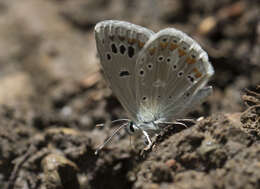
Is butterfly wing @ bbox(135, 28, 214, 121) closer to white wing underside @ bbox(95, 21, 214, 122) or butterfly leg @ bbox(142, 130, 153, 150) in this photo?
white wing underside @ bbox(95, 21, 214, 122)

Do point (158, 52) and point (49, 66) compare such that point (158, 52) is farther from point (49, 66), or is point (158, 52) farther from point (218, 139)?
point (49, 66)

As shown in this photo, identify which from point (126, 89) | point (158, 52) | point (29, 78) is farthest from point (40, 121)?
point (158, 52)

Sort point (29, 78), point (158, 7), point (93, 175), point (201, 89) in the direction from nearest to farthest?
point (201, 89)
point (93, 175)
point (29, 78)
point (158, 7)

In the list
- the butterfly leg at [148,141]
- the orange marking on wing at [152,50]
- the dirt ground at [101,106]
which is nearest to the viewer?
the dirt ground at [101,106]

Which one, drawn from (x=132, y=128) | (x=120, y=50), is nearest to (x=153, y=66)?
(x=120, y=50)

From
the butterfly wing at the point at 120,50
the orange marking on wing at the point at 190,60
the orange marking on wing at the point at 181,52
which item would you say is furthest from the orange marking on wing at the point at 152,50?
the orange marking on wing at the point at 190,60

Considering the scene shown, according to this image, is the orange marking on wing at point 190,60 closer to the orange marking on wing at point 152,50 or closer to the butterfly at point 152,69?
the butterfly at point 152,69
